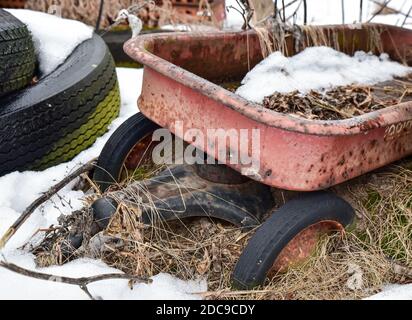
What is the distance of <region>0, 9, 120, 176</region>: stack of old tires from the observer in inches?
93.1

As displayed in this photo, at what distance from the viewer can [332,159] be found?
183 cm

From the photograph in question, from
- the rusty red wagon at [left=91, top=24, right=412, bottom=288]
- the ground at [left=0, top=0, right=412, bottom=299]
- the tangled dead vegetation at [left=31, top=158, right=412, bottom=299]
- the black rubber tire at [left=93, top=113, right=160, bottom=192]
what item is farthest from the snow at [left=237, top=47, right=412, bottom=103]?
the ground at [left=0, top=0, right=412, bottom=299]

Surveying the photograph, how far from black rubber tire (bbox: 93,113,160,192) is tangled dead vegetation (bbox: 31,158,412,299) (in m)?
0.36

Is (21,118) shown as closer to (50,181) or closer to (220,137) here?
(50,181)

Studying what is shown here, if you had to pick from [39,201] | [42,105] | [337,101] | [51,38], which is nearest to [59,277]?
[39,201]

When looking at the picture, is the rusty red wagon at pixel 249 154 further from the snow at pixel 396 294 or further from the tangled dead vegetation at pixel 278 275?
the snow at pixel 396 294

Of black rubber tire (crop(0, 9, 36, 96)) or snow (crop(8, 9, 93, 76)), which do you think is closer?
black rubber tire (crop(0, 9, 36, 96))

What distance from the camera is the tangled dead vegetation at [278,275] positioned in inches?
74.1

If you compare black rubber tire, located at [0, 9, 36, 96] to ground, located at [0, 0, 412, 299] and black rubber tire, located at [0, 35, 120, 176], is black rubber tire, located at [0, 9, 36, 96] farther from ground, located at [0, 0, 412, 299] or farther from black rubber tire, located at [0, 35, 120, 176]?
ground, located at [0, 0, 412, 299]

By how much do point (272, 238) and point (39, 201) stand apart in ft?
2.70

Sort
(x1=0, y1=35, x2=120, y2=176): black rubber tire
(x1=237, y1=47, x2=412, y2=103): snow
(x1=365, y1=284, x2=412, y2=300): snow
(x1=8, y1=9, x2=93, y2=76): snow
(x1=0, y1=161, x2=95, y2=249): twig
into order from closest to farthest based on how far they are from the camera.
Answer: (x1=365, y1=284, x2=412, y2=300): snow
(x1=0, y1=161, x2=95, y2=249): twig
(x1=0, y1=35, x2=120, y2=176): black rubber tire
(x1=237, y1=47, x2=412, y2=103): snow
(x1=8, y1=9, x2=93, y2=76): snow

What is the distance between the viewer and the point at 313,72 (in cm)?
270

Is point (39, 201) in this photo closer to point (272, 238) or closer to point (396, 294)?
point (272, 238)
